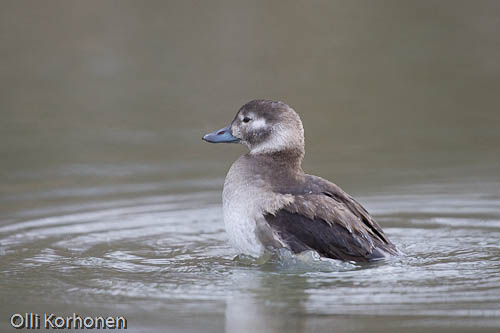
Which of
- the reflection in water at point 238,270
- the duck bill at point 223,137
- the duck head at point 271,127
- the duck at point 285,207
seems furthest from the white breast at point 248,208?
the duck bill at point 223,137

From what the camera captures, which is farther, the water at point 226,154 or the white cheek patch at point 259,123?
the white cheek patch at point 259,123

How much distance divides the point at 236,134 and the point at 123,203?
6.52 feet

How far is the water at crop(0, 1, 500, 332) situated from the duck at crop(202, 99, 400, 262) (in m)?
0.14

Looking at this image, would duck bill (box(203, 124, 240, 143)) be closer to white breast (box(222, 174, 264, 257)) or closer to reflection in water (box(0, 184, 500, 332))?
white breast (box(222, 174, 264, 257))

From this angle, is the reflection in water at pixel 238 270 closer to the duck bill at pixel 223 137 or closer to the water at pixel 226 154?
the water at pixel 226 154

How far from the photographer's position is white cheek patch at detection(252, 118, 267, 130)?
23.5ft

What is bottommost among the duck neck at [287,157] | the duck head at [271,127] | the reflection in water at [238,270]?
the reflection in water at [238,270]

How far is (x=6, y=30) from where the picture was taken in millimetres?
15766

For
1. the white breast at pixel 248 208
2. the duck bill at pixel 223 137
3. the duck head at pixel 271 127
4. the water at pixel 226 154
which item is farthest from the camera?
the duck bill at pixel 223 137

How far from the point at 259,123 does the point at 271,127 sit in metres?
0.11

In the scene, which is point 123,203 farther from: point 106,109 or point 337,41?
point 337,41

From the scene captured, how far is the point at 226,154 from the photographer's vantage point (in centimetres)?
1109

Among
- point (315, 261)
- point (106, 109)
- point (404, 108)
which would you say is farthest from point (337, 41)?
point (315, 261)

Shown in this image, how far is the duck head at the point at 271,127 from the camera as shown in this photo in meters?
7.10
